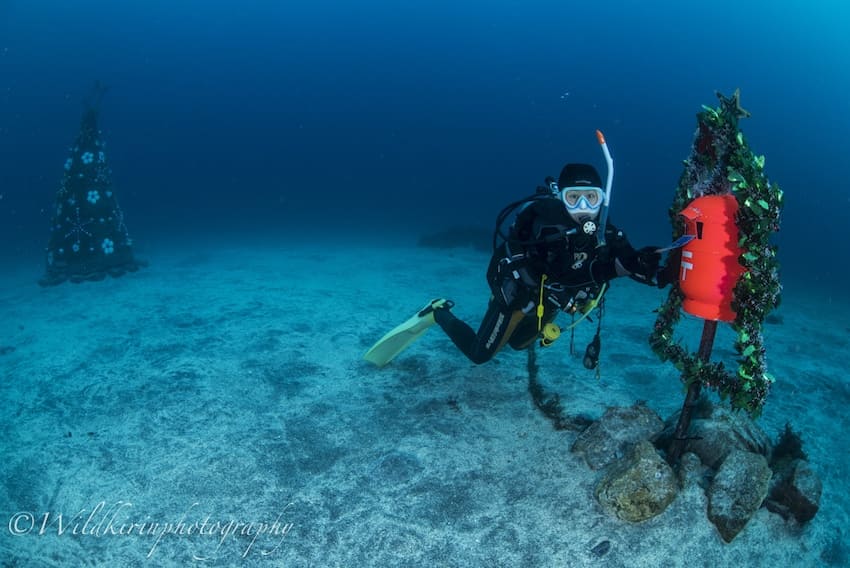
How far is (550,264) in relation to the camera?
4711 millimetres

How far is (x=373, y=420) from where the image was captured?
5.62 meters

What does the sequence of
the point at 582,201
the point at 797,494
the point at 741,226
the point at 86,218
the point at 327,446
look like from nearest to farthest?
the point at 741,226 → the point at 797,494 → the point at 582,201 → the point at 327,446 → the point at 86,218

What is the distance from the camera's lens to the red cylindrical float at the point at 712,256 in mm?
3459

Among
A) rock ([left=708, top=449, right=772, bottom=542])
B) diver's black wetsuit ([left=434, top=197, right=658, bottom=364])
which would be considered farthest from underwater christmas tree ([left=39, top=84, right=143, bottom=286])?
rock ([left=708, top=449, right=772, bottom=542])

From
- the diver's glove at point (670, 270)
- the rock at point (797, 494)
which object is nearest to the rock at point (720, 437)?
the rock at point (797, 494)

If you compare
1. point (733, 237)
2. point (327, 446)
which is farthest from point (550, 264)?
point (327, 446)

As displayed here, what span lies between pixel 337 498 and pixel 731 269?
3701 mm

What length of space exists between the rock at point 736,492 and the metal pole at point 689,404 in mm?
417

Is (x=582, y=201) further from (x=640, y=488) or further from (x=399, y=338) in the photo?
(x=399, y=338)

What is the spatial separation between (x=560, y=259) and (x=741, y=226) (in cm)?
156

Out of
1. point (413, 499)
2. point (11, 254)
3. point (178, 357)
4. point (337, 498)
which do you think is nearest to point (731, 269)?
point (413, 499)

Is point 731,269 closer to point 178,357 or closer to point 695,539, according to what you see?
point 695,539

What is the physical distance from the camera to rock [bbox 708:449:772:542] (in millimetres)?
3775

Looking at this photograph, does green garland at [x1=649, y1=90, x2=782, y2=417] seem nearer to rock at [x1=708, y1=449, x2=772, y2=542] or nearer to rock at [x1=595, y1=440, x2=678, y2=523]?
rock at [x1=708, y1=449, x2=772, y2=542]
